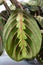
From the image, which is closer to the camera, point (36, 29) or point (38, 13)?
point (36, 29)

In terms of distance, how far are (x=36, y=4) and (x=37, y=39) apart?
1.26ft

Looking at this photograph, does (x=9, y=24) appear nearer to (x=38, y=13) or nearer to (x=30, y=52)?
(x=30, y=52)

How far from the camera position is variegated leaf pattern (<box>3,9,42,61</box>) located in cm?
59

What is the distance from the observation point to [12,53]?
60cm

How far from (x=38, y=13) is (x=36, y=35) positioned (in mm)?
301

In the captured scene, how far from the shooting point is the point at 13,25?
63 cm

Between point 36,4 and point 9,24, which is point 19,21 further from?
point 36,4

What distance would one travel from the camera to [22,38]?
60cm

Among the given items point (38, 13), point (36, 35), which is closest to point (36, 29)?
point (36, 35)

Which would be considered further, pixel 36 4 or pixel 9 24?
pixel 36 4

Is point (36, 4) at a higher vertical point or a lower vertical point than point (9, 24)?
lower

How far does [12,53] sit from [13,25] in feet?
0.33

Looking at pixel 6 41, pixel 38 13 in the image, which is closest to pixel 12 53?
pixel 6 41

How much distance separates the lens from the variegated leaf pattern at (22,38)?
59cm
